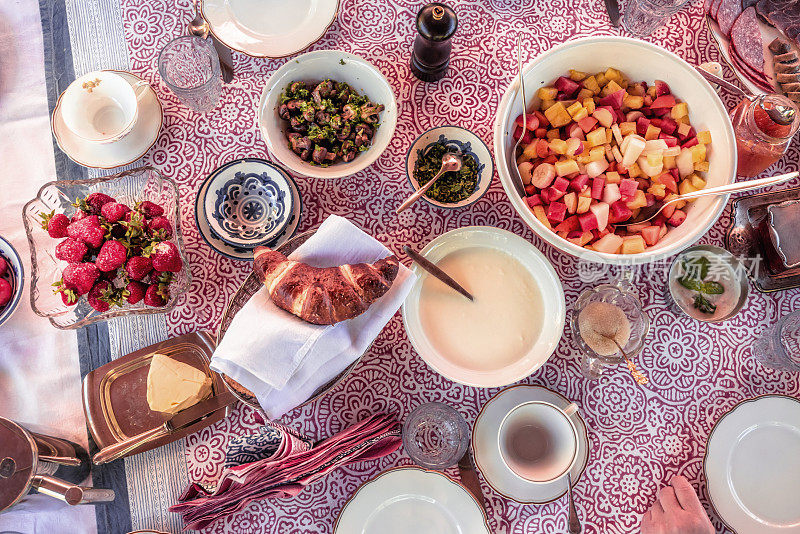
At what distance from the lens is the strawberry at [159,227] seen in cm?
118

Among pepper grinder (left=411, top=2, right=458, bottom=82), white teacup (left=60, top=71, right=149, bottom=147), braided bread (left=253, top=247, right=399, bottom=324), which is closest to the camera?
braided bread (left=253, top=247, right=399, bottom=324)

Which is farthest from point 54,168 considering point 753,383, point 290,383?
point 753,383

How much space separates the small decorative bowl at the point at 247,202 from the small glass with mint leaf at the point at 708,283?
0.99 meters

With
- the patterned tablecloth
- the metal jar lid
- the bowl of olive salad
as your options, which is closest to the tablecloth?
the patterned tablecloth

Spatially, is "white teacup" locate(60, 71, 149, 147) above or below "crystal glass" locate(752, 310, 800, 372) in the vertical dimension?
above

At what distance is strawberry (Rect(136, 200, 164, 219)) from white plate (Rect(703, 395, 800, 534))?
144 centimetres

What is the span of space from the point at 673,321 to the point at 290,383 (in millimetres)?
970

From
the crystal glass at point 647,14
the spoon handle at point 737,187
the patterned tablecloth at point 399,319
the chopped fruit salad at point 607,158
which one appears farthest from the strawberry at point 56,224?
the crystal glass at point 647,14

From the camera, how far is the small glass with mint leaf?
1283 mm

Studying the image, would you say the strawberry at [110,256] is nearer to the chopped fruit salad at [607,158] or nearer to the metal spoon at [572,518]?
the chopped fruit salad at [607,158]

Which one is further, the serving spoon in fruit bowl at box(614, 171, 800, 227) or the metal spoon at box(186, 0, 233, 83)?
Result: the metal spoon at box(186, 0, 233, 83)

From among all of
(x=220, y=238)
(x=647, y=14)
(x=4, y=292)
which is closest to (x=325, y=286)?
(x=220, y=238)

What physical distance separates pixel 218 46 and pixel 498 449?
4.06 feet

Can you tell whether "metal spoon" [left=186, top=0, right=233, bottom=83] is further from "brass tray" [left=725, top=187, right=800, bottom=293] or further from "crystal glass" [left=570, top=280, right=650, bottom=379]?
"brass tray" [left=725, top=187, right=800, bottom=293]
